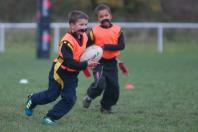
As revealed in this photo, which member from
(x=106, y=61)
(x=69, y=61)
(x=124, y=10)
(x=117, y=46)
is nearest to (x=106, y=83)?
(x=106, y=61)

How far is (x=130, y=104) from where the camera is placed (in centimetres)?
990

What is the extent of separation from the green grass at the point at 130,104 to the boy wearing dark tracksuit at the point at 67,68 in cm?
22

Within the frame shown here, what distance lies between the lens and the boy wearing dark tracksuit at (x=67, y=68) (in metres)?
7.73

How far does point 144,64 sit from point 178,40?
36.5 feet

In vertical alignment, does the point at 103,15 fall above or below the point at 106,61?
above

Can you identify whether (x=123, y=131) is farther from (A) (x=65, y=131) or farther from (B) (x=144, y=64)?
(B) (x=144, y=64)

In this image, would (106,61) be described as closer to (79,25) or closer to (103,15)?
(103,15)

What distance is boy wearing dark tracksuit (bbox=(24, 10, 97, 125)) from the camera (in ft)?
25.4

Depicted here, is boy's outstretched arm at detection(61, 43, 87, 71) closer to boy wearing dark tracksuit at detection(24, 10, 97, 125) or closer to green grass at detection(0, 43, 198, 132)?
boy wearing dark tracksuit at detection(24, 10, 97, 125)

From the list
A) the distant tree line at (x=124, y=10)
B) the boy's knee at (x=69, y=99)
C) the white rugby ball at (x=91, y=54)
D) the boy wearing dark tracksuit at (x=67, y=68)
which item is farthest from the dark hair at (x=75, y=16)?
the distant tree line at (x=124, y=10)

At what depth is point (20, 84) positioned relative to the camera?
1246cm

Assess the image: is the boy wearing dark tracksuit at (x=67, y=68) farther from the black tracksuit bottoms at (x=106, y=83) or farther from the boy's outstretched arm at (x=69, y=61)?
the black tracksuit bottoms at (x=106, y=83)

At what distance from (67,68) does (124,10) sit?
92.9 ft

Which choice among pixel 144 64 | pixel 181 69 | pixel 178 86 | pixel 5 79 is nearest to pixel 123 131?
pixel 178 86
